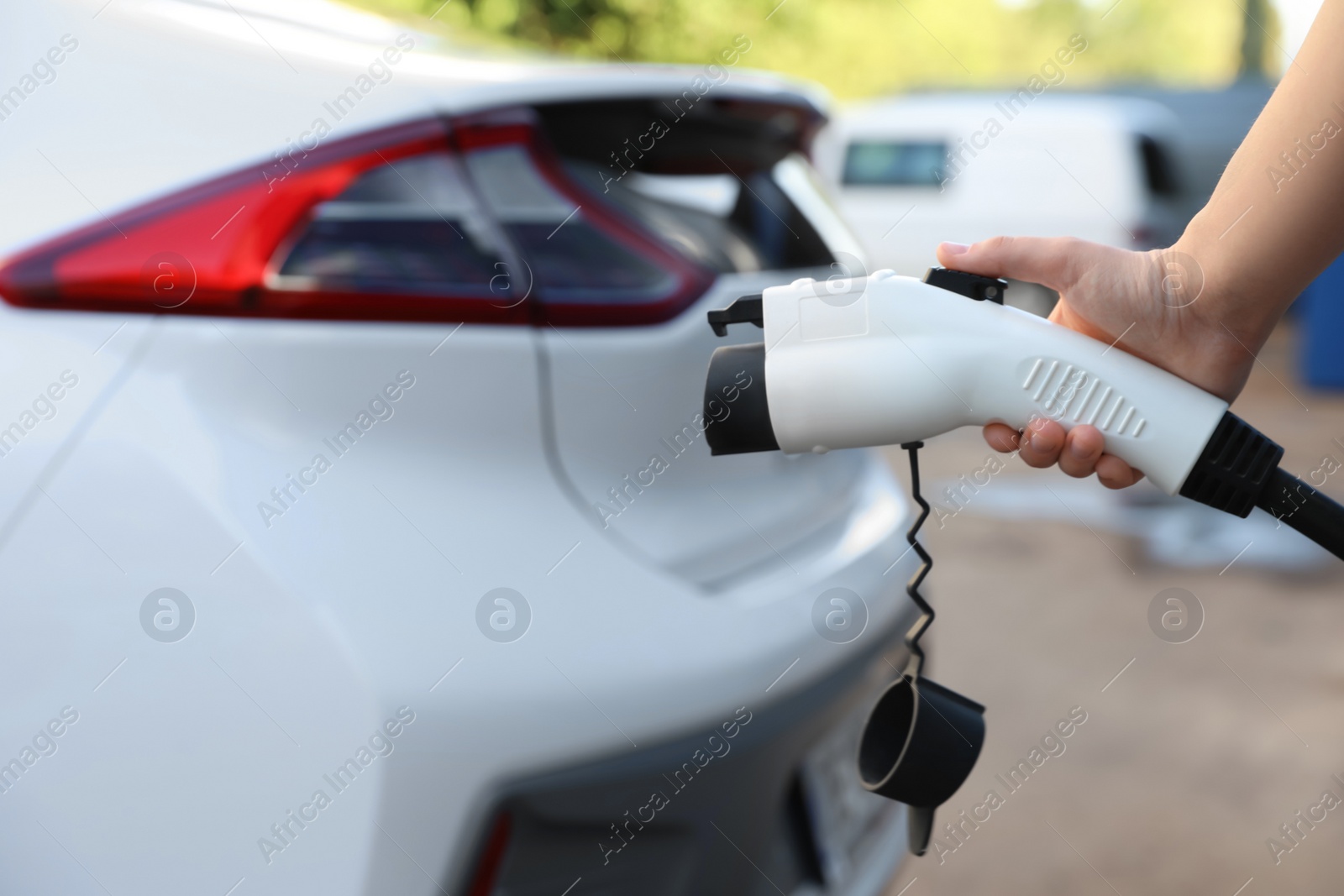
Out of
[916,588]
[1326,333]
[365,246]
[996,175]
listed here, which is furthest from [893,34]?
[916,588]

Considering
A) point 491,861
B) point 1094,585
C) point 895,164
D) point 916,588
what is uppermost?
point 916,588

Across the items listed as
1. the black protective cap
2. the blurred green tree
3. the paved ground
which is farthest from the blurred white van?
the black protective cap

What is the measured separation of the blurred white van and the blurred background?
3cm

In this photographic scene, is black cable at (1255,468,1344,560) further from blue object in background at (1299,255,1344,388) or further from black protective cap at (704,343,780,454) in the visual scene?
blue object in background at (1299,255,1344,388)

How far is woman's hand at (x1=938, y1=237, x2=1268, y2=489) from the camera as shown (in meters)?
1.06

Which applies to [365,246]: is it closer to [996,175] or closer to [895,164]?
[996,175]

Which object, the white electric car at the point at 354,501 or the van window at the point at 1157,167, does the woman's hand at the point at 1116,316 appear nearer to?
the white electric car at the point at 354,501

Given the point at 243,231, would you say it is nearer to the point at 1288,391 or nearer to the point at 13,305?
the point at 13,305

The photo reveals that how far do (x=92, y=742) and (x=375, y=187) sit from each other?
72 centimetres

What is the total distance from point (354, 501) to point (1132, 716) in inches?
107

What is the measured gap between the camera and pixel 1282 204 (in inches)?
40.1

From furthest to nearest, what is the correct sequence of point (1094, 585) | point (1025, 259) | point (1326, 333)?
point (1326, 333) → point (1094, 585) → point (1025, 259)

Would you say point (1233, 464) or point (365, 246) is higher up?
point (365, 246)

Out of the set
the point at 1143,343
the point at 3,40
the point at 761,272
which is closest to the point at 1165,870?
the point at 761,272
